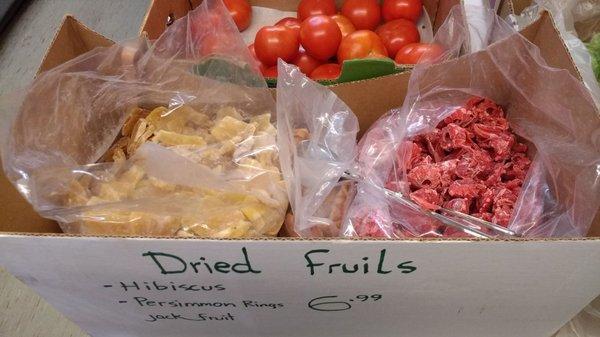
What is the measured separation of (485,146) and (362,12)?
59cm

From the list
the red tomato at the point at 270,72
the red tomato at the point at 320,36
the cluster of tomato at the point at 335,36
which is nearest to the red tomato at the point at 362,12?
the cluster of tomato at the point at 335,36

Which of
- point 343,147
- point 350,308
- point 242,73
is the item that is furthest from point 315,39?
point 350,308

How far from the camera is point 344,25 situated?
120 cm

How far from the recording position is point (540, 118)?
2.58 ft

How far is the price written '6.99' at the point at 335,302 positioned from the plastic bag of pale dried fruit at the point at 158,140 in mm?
121

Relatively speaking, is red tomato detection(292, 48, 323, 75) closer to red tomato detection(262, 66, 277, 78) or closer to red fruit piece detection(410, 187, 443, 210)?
red tomato detection(262, 66, 277, 78)

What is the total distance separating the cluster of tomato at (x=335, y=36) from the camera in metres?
1.09

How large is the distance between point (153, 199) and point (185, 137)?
0.49 feet

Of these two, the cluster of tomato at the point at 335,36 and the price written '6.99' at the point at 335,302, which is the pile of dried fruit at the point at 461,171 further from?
the cluster of tomato at the point at 335,36

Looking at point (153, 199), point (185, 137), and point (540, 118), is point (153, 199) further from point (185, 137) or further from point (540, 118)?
point (540, 118)

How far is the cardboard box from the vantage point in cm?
53

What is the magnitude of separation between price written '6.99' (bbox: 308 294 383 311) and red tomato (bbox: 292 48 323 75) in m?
0.67

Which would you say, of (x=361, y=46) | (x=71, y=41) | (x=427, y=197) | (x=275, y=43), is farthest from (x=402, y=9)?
(x=71, y=41)

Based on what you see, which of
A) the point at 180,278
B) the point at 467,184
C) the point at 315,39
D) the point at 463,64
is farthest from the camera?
the point at 315,39
